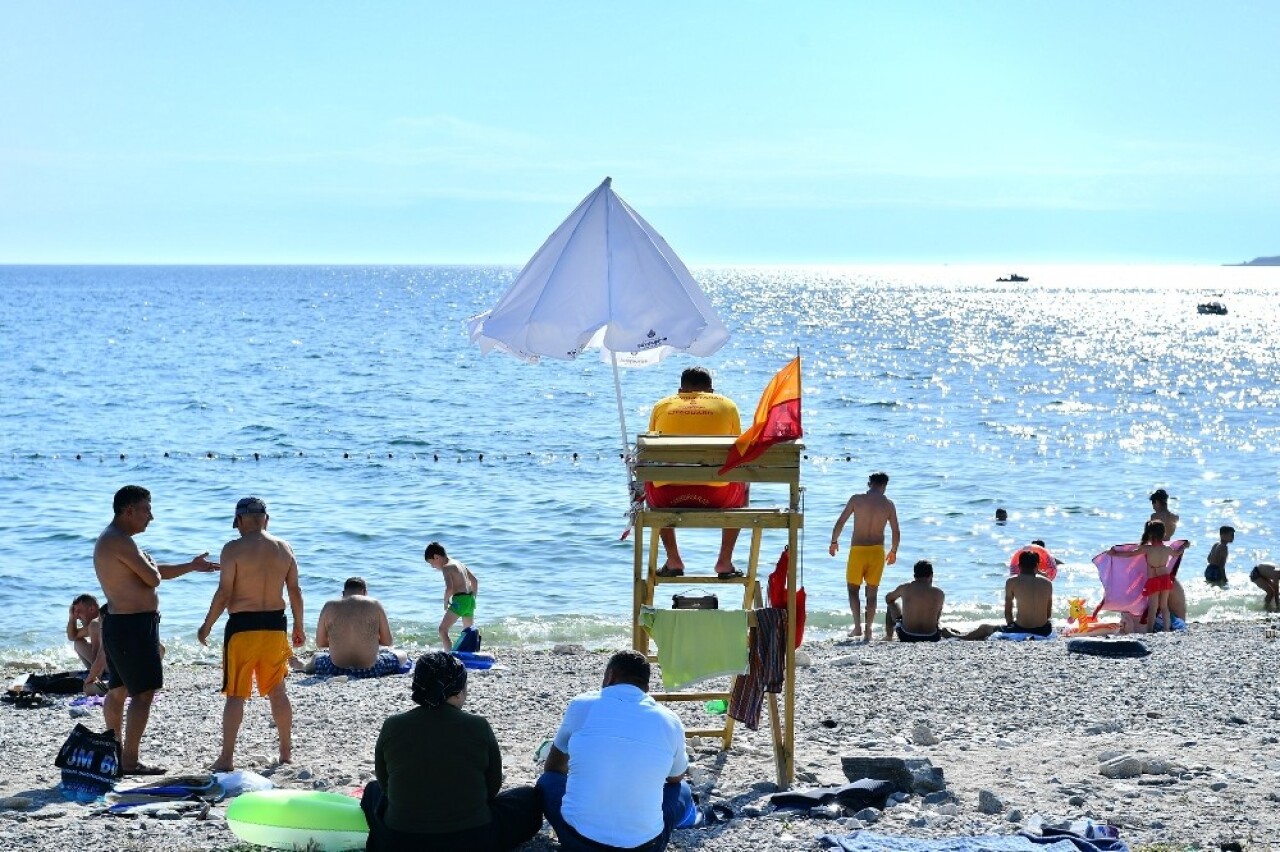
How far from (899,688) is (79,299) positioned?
130 m

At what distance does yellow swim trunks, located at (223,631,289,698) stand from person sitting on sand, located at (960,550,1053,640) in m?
7.46

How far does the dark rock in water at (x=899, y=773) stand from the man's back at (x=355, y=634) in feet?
18.8

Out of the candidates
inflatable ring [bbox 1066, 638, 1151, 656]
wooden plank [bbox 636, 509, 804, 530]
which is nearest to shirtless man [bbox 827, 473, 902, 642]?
inflatable ring [bbox 1066, 638, 1151, 656]

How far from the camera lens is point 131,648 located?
7367mm

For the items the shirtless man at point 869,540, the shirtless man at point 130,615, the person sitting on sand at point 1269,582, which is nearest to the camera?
the shirtless man at point 130,615

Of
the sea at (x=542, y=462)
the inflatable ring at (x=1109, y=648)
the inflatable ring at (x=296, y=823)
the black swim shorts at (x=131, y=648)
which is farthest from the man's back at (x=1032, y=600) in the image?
the inflatable ring at (x=296, y=823)

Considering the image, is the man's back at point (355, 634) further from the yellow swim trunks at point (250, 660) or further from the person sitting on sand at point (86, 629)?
the yellow swim trunks at point (250, 660)

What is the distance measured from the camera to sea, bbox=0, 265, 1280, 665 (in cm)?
1758

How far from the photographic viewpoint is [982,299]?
157 meters

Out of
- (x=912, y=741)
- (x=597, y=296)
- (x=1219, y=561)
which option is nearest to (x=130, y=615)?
(x=597, y=296)

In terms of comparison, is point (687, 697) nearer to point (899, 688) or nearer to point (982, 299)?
point (899, 688)

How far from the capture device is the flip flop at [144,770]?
7.46 meters

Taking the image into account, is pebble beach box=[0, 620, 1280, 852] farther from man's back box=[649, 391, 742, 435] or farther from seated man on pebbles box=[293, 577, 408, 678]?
man's back box=[649, 391, 742, 435]

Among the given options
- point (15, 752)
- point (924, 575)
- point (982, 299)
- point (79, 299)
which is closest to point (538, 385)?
point (924, 575)
